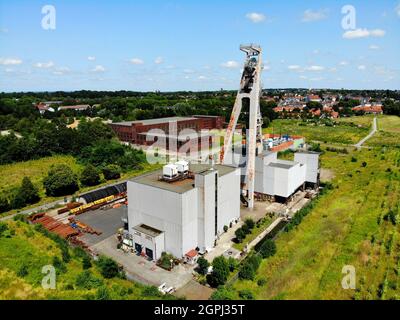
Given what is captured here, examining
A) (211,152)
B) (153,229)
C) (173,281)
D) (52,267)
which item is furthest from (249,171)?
(211,152)

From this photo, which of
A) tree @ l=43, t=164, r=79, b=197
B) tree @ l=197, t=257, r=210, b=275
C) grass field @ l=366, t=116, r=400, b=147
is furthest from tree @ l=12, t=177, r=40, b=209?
grass field @ l=366, t=116, r=400, b=147

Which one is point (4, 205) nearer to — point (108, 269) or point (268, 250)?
point (108, 269)

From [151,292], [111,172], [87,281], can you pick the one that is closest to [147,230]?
[87,281]

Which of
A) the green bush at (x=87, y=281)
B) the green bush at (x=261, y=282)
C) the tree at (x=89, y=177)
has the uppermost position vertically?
the tree at (x=89, y=177)

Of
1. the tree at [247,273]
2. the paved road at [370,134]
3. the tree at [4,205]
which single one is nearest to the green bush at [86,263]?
the tree at [247,273]

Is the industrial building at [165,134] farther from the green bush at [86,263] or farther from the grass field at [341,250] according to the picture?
the green bush at [86,263]

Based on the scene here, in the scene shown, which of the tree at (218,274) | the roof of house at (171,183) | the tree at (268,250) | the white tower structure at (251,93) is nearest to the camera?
the tree at (218,274)

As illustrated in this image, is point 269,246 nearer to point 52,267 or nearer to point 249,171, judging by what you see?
point 249,171
